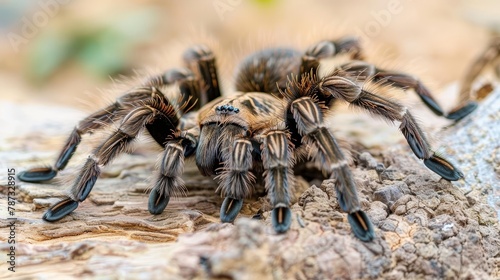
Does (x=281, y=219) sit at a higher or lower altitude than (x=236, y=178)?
lower

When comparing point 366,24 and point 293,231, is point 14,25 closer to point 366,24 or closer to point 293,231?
point 366,24

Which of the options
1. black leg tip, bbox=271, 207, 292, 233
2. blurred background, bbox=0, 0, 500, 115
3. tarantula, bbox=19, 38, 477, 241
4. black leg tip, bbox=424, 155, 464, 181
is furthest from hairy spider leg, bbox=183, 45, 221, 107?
blurred background, bbox=0, 0, 500, 115

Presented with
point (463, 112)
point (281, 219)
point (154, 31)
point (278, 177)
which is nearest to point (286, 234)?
point (281, 219)

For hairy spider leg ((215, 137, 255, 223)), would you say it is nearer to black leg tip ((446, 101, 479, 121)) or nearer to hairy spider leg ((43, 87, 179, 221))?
hairy spider leg ((43, 87, 179, 221))

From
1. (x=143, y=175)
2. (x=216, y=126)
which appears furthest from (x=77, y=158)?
(x=216, y=126)

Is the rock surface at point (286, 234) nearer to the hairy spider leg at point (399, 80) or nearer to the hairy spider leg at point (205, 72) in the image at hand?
the hairy spider leg at point (399, 80)

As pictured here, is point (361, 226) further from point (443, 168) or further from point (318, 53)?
point (318, 53)
